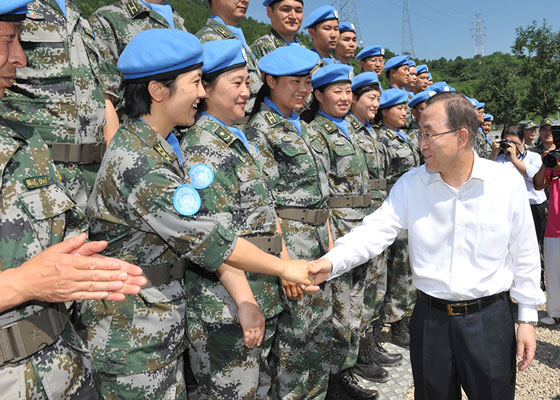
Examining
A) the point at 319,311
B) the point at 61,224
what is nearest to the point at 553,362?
the point at 319,311

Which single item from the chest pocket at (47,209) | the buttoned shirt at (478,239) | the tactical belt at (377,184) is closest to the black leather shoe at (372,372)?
the tactical belt at (377,184)

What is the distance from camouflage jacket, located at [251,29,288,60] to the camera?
4.64 m

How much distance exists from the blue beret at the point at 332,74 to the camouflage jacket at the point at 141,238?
240 cm

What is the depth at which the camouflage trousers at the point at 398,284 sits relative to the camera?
17.1 feet

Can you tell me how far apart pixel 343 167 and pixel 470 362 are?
7.00ft

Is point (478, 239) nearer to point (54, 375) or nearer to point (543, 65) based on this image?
point (54, 375)

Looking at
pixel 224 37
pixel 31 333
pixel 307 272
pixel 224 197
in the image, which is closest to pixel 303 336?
pixel 307 272

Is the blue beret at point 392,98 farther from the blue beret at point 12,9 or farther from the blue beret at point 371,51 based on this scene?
the blue beret at point 12,9

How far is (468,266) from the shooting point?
2420 millimetres

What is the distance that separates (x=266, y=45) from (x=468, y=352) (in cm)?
350

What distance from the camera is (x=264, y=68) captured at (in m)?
3.38

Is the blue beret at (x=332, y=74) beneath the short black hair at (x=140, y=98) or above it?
beneath

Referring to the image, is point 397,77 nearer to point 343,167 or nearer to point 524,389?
point 343,167

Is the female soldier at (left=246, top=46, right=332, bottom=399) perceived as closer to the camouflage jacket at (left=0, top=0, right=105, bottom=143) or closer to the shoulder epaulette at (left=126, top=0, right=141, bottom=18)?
the shoulder epaulette at (left=126, top=0, right=141, bottom=18)
